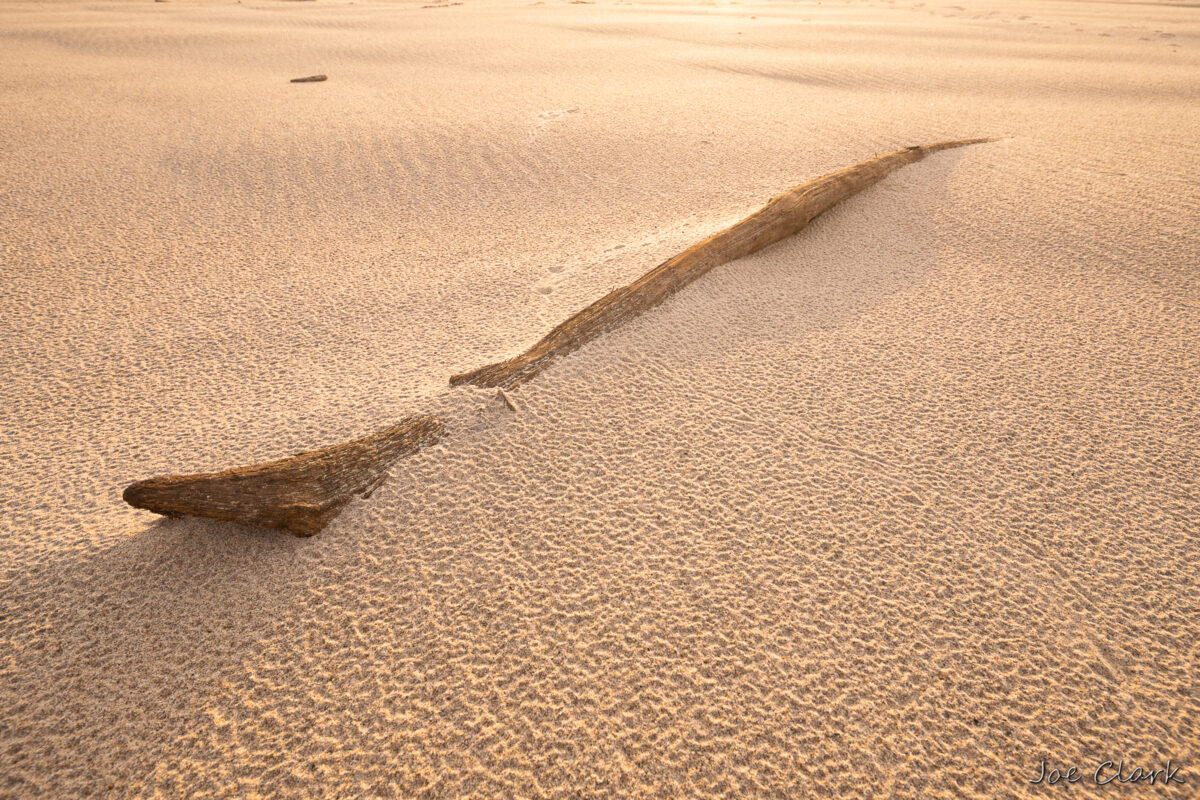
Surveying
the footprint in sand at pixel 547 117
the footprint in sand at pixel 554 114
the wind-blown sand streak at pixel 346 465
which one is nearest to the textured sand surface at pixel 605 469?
the wind-blown sand streak at pixel 346 465

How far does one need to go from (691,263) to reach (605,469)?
2.61ft

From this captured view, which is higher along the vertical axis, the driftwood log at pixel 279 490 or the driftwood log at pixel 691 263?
the driftwood log at pixel 691 263

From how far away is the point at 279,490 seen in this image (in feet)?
3.59

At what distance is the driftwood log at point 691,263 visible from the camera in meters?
1.44

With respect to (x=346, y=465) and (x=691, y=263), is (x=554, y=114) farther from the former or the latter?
(x=346, y=465)

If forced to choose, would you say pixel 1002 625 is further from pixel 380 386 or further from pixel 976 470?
pixel 380 386

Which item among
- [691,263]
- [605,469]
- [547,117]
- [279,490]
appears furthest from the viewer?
[547,117]

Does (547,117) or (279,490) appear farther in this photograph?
(547,117)

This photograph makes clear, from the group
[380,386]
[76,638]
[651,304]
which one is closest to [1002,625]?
[651,304]

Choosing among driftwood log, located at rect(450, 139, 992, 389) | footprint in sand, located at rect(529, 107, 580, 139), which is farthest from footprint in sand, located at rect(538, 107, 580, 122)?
driftwood log, located at rect(450, 139, 992, 389)

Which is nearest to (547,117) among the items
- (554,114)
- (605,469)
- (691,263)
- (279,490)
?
(554,114)

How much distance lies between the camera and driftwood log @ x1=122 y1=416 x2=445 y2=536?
1060 millimetres

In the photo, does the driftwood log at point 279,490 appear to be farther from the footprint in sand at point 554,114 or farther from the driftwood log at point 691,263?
the footprint in sand at point 554,114

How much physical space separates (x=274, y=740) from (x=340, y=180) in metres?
2.37
